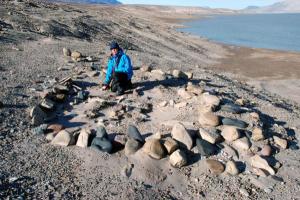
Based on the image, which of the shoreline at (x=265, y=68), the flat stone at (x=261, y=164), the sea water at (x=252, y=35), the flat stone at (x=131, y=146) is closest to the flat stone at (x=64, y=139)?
the flat stone at (x=131, y=146)

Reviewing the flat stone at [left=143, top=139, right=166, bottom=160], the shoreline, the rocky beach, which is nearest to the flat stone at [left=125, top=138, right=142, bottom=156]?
the rocky beach

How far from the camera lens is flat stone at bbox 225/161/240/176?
25.6 ft

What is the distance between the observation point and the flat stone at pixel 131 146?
26.6 ft

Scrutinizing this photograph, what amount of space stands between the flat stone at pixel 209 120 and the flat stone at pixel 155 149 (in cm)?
154

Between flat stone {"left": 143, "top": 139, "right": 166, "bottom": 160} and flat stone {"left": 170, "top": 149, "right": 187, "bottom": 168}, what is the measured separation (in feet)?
0.74

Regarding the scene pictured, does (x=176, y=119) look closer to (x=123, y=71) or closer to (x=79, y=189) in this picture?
(x=123, y=71)

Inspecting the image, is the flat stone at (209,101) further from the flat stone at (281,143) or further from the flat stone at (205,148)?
the flat stone at (281,143)

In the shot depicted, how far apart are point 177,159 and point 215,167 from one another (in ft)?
2.53

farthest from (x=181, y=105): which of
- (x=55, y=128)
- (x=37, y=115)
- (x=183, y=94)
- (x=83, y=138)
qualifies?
(x=37, y=115)

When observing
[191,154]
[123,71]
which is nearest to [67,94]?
[123,71]

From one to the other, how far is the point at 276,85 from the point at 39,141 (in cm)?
1794

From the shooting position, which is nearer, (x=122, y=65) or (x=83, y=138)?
(x=83, y=138)

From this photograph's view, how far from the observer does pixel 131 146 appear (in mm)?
8180

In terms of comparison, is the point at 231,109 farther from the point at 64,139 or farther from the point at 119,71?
the point at 64,139
